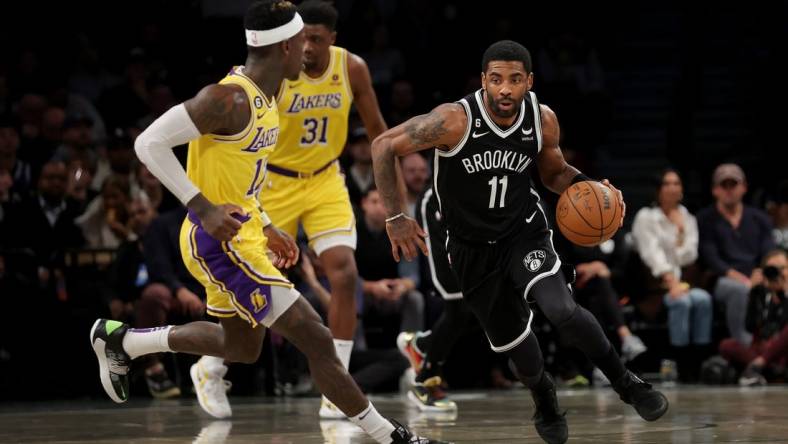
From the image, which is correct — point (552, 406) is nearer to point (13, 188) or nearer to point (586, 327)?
point (586, 327)

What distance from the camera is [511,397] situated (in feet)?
31.5

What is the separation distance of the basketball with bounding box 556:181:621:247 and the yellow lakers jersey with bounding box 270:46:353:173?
72.9 inches

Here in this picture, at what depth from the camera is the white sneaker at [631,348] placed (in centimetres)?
1066

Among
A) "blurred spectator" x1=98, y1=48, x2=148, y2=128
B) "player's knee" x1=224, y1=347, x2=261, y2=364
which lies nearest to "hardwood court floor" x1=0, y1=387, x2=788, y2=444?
"player's knee" x1=224, y1=347, x2=261, y2=364

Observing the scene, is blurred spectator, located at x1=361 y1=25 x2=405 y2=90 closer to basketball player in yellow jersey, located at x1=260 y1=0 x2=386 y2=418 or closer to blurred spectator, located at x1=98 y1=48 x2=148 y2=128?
blurred spectator, located at x1=98 y1=48 x2=148 y2=128

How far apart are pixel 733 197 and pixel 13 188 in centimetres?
583

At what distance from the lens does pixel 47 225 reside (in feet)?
33.8

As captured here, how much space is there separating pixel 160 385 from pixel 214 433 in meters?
2.76

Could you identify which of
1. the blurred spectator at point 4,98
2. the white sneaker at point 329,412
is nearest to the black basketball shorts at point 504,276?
the white sneaker at point 329,412

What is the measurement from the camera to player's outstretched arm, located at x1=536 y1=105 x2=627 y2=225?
6637 mm

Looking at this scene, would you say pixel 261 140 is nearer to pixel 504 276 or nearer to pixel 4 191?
pixel 504 276

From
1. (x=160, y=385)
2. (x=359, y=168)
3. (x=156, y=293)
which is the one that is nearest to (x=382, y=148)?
(x=156, y=293)

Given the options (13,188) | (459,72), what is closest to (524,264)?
(13,188)

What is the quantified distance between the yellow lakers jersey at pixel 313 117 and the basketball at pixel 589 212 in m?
1.85
